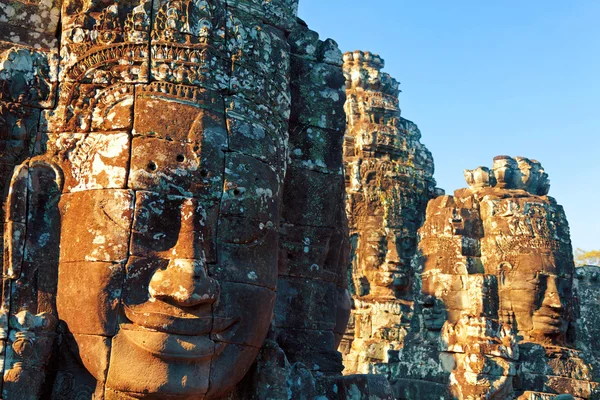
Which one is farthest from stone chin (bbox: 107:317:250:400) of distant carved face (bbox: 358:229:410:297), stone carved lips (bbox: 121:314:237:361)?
distant carved face (bbox: 358:229:410:297)

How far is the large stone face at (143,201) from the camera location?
4379 millimetres

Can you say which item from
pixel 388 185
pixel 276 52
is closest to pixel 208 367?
pixel 276 52

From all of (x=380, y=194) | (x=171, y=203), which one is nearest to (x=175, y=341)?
(x=171, y=203)

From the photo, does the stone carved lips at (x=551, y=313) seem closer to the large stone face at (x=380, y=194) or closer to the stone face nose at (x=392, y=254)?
the large stone face at (x=380, y=194)

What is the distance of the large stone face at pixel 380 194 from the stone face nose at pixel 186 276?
14.3 m

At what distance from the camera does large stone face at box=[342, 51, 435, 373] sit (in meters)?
19.0

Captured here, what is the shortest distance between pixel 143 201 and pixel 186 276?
0.54m

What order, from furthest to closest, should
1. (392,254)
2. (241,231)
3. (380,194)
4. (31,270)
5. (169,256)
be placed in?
(380,194), (392,254), (241,231), (31,270), (169,256)

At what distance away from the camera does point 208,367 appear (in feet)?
14.6

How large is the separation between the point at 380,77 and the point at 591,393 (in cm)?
1165

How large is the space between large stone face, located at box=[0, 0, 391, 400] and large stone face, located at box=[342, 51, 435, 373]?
45.1 ft

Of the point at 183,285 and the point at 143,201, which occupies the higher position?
the point at 143,201

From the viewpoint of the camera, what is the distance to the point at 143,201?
4.51m

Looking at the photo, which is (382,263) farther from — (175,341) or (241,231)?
(175,341)
